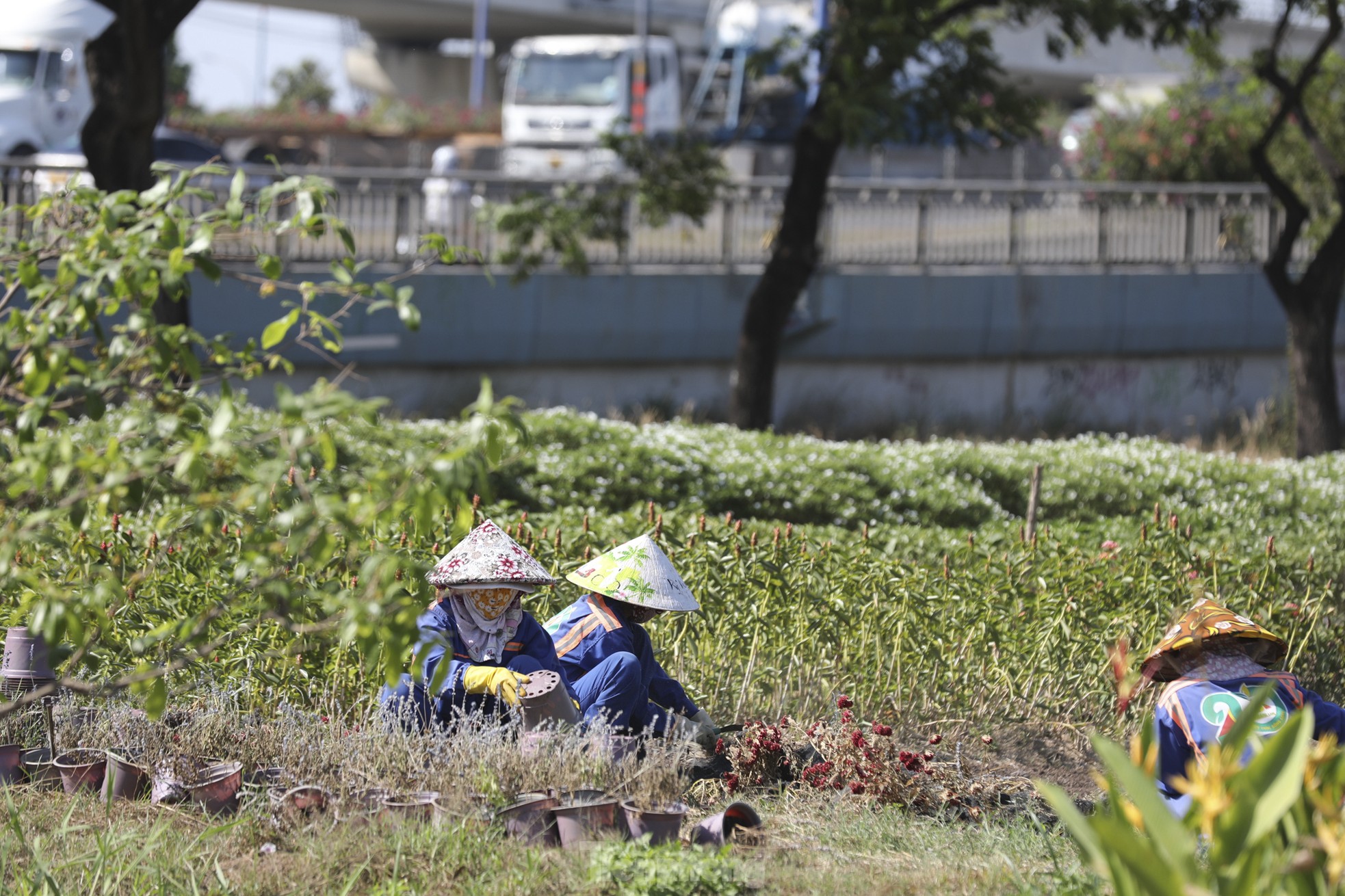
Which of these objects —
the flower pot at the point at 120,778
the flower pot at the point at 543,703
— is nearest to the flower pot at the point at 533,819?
the flower pot at the point at 543,703

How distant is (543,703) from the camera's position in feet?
14.0

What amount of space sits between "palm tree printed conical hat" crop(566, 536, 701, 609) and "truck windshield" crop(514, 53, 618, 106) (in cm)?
2206

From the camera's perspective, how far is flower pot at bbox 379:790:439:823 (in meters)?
3.88

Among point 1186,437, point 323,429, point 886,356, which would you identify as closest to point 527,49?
point 886,356

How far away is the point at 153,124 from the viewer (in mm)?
8766

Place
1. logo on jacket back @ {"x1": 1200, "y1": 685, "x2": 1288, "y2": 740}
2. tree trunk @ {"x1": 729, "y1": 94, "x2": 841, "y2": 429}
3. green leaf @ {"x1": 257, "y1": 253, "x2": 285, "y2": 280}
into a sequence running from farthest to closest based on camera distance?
tree trunk @ {"x1": 729, "y1": 94, "x2": 841, "y2": 429}
logo on jacket back @ {"x1": 1200, "y1": 685, "x2": 1288, "y2": 740}
green leaf @ {"x1": 257, "y1": 253, "x2": 285, "y2": 280}

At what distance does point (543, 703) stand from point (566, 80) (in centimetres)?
2300

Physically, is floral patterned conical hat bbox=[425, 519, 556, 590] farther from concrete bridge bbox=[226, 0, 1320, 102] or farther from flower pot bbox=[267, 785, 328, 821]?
concrete bridge bbox=[226, 0, 1320, 102]

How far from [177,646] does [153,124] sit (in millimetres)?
5802

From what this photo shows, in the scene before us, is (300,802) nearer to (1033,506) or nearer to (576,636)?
(576,636)

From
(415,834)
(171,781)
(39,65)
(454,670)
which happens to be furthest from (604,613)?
(39,65)

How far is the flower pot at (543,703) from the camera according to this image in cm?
427

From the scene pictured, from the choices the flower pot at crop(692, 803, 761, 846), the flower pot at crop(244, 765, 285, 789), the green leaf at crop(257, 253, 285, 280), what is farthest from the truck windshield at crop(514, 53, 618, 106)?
the green leaf at crop(257, 253, 285, 280)

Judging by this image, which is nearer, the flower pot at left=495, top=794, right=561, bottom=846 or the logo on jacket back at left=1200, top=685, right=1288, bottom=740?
the flower pot at left=495, top=794, right=561, bottom=846
